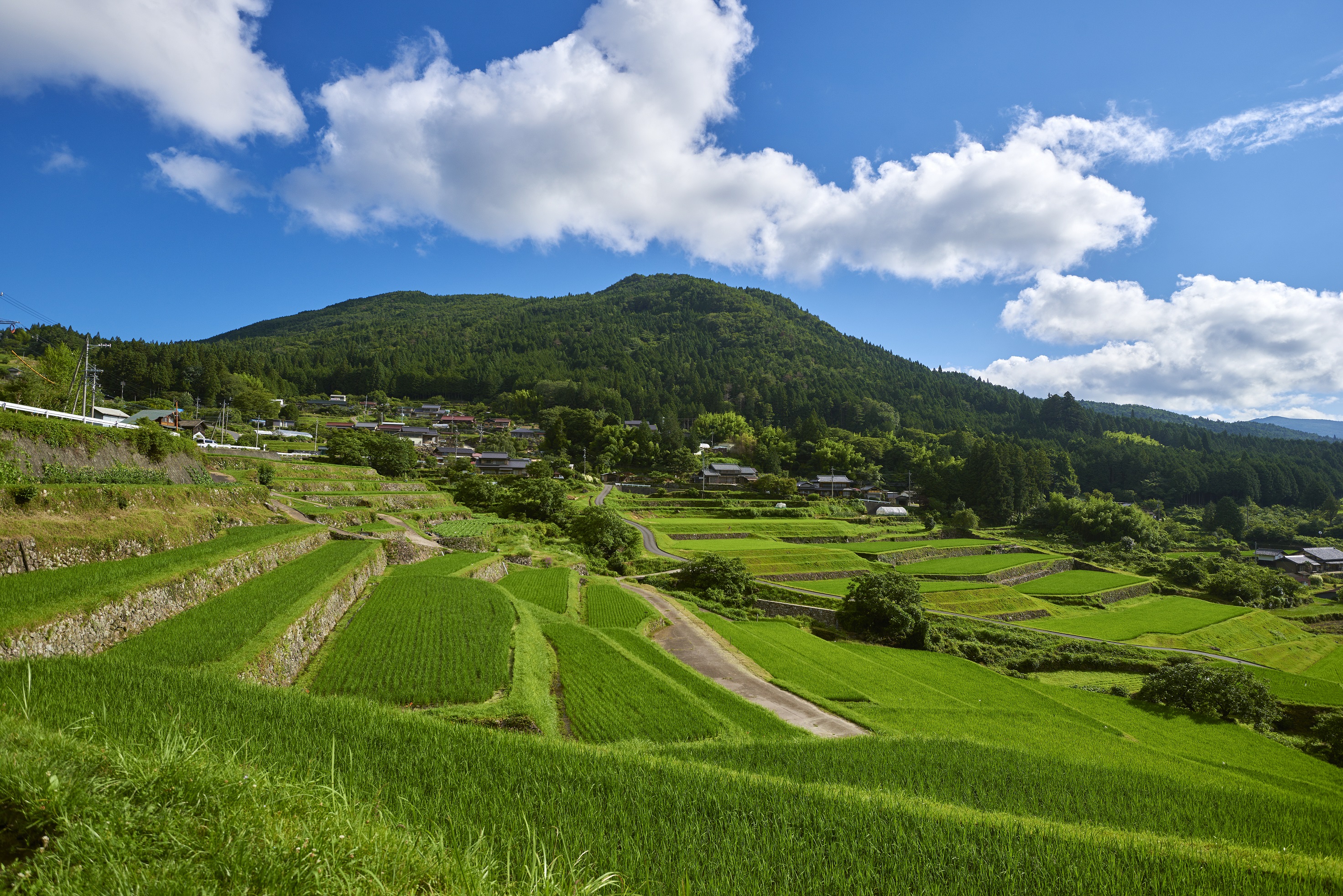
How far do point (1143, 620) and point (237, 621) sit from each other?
49483 mm

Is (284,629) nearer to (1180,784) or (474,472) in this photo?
(1180,784)

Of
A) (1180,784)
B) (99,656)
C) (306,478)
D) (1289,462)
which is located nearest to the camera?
(99,656)

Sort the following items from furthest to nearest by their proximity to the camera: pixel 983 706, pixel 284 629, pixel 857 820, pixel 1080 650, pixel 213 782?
1. pixel 1080 650
2. pixel 983 706
3. pixel 284 629
4. pixel 857 820
5. pixel 213 782

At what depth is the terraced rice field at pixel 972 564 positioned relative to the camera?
144ft

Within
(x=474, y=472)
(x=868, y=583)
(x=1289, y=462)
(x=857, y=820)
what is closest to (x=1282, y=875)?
(x=857, y=820)

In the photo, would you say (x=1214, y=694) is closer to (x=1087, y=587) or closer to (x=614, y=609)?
(x=614, y=609)

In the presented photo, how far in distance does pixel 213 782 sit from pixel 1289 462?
473 feet

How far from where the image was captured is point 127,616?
11359 millimetres

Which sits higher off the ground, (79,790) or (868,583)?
(79,790)

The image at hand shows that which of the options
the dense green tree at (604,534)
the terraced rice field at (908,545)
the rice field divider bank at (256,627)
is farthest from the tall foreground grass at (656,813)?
the terraced rice field at (908,545)

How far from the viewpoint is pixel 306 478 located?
39.6 m

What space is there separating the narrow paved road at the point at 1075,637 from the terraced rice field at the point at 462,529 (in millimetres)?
20692

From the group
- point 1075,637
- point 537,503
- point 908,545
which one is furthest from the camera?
point 908,545

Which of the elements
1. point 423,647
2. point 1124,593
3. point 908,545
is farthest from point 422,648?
point 1124,593
